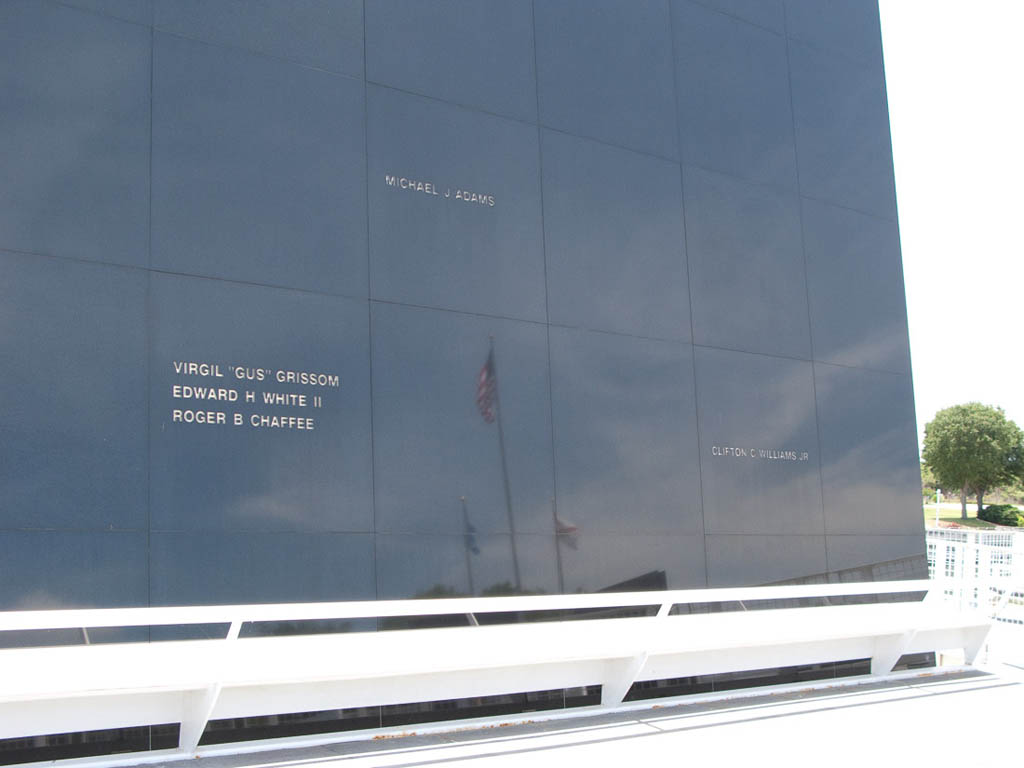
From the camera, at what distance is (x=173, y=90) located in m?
7.15

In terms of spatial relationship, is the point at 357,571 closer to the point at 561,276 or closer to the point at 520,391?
the point at 520,391

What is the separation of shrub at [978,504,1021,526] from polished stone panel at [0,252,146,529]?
56.6 meters

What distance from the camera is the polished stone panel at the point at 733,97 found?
10.2 m

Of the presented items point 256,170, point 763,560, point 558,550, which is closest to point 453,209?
point 256,170

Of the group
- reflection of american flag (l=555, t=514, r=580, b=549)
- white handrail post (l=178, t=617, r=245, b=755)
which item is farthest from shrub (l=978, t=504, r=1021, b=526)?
white handrail post (l=178, t=617, r=245, b=755)

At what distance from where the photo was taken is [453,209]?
330 inches

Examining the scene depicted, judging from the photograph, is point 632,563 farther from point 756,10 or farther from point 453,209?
point 756,10

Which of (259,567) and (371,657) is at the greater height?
(259,567)

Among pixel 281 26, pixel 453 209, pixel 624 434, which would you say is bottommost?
pixel 624 434

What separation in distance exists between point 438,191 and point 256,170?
5.08 ft

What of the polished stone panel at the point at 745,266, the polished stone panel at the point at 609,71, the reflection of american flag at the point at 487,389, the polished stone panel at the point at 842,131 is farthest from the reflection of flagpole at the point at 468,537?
the polished stone panel at the point at 842,131

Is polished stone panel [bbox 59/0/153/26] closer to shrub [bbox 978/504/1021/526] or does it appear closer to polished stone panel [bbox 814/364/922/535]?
polished stone panel [bbox 814/364/922/535]

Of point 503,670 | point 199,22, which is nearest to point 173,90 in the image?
point 199,22

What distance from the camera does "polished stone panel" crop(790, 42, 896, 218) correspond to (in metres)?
11.3
